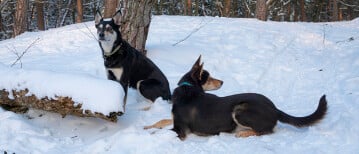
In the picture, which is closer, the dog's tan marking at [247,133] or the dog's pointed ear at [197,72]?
the dog's tan marking at [247,133]

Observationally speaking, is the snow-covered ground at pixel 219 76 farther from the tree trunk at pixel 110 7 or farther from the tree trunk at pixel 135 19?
the tree trunk at pixel 110 7

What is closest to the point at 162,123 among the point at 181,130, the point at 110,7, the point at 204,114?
the point at 181,130

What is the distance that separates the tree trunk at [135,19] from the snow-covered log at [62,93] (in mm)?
3475

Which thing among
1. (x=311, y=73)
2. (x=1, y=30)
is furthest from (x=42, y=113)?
(x=1, y=30)

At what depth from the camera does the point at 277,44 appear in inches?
494

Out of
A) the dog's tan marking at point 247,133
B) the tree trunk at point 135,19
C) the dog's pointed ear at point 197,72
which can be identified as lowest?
the dog's tan marking at point 247,133

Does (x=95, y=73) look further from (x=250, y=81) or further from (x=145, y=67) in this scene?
(x=250, y=81)

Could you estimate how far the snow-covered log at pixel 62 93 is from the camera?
621 cm

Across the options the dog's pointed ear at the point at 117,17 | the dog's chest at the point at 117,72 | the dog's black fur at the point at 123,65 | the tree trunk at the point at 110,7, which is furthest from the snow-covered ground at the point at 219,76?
the tree trunk at the point at 110,7

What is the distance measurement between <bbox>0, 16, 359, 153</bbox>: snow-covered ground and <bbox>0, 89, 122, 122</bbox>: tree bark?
0.58 ft

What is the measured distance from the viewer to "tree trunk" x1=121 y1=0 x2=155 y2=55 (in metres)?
9.77

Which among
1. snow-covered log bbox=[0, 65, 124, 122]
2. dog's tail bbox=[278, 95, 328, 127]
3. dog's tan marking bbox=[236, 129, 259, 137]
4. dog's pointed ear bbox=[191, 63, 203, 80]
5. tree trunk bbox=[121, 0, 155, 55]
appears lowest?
dog's tan marking bbox=[236, 129, 259, 137]

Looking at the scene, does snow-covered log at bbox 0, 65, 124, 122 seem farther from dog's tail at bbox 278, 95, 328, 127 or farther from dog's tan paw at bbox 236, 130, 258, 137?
dog's tail at bbox 278, 95, 328, 127

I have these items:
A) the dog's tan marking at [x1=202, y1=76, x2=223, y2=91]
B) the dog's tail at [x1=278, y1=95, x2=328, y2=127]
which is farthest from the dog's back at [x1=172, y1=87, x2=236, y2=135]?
the dog's tail at [x1=278, y1=95, x2=328, y2=127]
